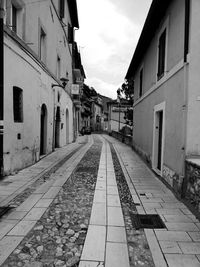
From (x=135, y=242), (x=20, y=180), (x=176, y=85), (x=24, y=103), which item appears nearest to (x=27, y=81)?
(x=24, y=103)

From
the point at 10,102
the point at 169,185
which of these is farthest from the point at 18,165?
the point at 169,185

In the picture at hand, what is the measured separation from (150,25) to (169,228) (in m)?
6.58

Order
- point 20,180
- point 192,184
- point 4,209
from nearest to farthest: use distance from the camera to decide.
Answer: point 4,209
point 192,184
point 20,180

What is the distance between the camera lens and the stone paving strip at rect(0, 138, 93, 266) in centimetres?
295

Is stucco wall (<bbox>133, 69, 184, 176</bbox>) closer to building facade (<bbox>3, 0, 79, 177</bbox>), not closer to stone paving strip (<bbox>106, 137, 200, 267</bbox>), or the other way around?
stone paving strip (<bbox>106, 137, 200, 267</bbox>)

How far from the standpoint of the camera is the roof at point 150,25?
6.22 metres

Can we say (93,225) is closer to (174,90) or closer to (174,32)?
(174,90)

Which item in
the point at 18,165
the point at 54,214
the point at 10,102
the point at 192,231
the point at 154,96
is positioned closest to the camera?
the point at 192,231

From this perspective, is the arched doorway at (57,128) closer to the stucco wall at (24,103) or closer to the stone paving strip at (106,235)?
the stucco wall at (24,103)

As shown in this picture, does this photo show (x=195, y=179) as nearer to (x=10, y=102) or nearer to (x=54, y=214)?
(x=54, y=214)

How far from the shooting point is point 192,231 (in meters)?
3.39

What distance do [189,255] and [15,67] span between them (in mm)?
6440

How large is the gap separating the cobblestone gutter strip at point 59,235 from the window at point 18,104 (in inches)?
134

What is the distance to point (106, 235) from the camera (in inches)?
126
